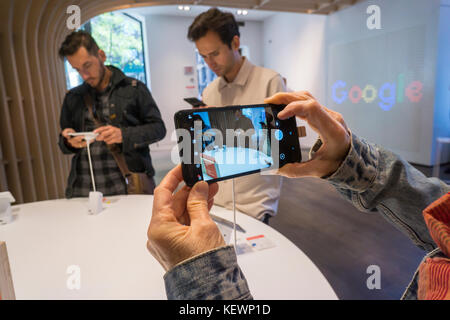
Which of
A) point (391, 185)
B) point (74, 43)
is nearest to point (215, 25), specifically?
point (74, 43)

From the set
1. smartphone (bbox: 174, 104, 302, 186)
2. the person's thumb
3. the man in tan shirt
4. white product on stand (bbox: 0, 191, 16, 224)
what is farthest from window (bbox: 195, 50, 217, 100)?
the person's thumb

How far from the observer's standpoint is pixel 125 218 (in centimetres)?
112

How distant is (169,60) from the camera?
6.17 m

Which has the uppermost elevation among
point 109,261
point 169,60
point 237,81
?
point 169,60

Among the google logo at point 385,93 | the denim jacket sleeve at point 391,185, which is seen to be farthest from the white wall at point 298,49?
the denim jacket sleeve at point 391,185

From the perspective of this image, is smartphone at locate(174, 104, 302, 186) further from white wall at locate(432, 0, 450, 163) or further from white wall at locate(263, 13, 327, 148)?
white wall at locate(263, 13, 327, 148)

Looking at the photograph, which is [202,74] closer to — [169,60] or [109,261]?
[169,60]

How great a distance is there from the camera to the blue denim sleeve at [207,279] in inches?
13.2

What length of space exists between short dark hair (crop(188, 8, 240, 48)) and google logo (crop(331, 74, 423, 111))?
2928 mm

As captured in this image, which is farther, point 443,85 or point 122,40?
point 122,40

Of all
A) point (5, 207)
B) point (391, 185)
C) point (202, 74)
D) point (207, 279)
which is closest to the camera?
point (207, 279)

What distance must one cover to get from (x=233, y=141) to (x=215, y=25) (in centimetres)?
90

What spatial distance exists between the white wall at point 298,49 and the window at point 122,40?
2.97 meters

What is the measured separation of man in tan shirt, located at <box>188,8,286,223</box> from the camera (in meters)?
1.25
